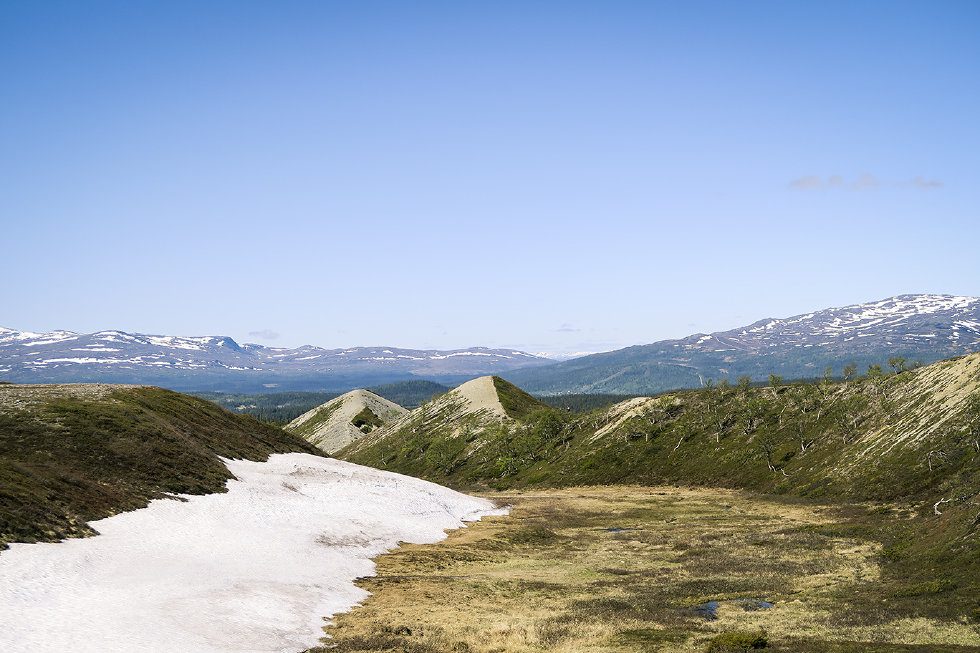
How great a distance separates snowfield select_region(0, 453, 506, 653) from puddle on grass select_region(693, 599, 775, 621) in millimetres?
25532

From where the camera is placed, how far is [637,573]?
216 ft

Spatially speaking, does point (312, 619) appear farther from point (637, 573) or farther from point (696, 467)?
point (696, 467)

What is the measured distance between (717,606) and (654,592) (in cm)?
669

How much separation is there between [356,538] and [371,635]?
32205 millimetres

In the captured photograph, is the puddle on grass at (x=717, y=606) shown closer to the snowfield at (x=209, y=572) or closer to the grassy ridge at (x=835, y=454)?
the grassy ridge at (x=835, y=454)

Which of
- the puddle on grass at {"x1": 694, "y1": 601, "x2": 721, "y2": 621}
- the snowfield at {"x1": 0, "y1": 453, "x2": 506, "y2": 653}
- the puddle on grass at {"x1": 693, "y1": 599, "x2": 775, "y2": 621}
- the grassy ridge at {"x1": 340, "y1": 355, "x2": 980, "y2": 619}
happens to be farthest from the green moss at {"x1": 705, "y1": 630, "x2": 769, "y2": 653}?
the snowfield at {"x1": 0, "y1": 453, "x2": 506, "y2": 653}

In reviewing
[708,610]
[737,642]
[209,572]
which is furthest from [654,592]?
[209,572]

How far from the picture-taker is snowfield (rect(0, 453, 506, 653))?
131 ft

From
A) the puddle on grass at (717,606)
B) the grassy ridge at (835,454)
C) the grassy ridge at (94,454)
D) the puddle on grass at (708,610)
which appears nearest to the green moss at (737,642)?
the puddle on grass at (708,610)

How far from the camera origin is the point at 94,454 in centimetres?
7838

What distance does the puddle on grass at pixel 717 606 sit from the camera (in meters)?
48.4

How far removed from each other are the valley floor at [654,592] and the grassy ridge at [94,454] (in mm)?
24898

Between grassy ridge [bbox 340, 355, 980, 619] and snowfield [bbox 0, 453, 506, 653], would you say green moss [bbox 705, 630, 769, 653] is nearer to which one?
grassy ridge [bbox 340, 355, 980, 619]

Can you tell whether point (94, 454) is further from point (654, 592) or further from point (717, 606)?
point (717, 606)
